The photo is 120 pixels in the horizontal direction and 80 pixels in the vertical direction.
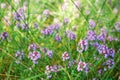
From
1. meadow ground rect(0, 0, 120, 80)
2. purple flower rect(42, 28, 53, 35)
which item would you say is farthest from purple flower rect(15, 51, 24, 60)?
purple flower rect(42, 28, 53, 35)

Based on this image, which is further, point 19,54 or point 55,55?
point 55,55

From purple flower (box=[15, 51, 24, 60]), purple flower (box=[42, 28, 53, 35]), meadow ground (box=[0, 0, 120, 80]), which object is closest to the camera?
meadow ground (box=[0, 0, 120, 80])

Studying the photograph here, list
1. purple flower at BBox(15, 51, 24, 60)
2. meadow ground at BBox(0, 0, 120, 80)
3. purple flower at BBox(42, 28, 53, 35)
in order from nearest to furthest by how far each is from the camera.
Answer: meadow ground at BBox(0, 0, 120, 80), purple flower at BBox(15, 51, 24, 60), purple flower at BBox(42, 28, 53, 35)

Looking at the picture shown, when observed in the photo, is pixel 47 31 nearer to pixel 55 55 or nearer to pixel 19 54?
pixel 55 55

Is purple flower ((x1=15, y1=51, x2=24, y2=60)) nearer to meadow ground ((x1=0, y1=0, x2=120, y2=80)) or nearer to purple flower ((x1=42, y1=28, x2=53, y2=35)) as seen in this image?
meadow ground ((x1=0, y1=0, x2=120, y2=80))

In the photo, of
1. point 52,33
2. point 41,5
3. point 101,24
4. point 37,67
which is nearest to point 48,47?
point 52,33

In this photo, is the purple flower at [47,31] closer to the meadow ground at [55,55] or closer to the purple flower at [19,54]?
the meadow ground at [55,55]

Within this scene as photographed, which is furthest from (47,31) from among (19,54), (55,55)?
(19,54)

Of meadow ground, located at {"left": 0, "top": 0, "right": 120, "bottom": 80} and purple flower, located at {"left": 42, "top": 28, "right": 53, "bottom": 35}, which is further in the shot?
purple flower, located at {"left": 42, "top": 28, "right": 53, "bottom": 35}

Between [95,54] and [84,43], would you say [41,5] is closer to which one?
[95,54]

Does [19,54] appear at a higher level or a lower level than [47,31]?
lower

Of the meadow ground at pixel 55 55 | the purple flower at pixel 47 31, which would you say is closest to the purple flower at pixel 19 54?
Answer: the meadow ground at pixel 55 55
